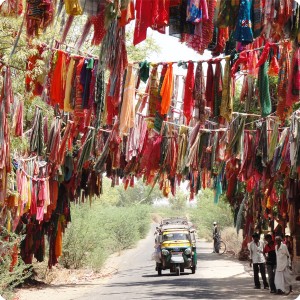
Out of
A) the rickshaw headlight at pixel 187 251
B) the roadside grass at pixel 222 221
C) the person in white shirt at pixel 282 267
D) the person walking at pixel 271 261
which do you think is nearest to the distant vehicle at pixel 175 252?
the rickshaw headlight at pixel 187 251

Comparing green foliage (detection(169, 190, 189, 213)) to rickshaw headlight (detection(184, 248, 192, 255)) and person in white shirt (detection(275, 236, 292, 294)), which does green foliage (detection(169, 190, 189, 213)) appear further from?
person in white shirt (detection(275, 236, 292, 294))

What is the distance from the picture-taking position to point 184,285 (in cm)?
1667

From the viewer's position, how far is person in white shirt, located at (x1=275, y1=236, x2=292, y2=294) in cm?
1363

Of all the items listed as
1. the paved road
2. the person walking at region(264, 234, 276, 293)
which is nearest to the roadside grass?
the paved road

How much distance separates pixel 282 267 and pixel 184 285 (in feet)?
12.5

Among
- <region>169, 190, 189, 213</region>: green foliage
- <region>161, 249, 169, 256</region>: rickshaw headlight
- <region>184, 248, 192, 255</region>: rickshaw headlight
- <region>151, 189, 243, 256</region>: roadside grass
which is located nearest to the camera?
<region>161, 249, 169, 256</region>: rickshaw headlight

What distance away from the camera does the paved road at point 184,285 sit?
14.3 m

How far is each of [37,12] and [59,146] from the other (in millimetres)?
5827

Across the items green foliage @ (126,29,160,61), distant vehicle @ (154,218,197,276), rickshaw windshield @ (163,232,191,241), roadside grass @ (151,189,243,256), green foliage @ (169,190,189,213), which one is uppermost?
green foliage @ (126,29,160,61)

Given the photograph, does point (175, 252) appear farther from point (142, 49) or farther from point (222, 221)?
point (222, 221)

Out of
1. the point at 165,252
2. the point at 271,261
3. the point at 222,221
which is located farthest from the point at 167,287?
the point at 222,221

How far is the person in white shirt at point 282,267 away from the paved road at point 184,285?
321mm

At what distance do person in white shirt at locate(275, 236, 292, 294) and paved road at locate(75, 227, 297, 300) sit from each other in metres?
0.32

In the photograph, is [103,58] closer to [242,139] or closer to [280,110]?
[280,110]
